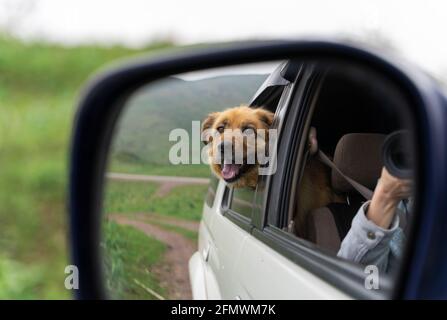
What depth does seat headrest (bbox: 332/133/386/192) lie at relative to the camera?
7.88 ft

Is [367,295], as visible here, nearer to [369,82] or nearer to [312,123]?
[369,82]

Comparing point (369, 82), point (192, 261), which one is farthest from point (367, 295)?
point (192, 261)

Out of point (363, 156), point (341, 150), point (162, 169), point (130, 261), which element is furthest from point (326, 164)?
point (130, 261)

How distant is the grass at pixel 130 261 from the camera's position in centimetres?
230

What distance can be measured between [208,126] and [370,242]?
3.67 ft

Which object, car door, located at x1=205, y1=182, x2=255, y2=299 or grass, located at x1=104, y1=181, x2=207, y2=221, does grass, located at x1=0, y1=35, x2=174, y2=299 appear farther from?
grass, located at x1=104, y1=181, x2=207, y2=221

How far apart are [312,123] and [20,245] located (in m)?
5.67

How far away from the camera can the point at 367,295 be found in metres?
1.55

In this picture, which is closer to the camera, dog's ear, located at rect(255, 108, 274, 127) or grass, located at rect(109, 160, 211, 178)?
grass, located at rect(109, 160, 211, 178)

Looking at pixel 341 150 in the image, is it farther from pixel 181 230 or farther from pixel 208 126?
pixel 181 230

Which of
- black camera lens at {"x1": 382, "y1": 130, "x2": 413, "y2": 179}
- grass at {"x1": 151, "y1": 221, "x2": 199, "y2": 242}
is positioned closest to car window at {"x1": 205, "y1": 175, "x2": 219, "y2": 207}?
grass at {"x1": 151, "y1": 221, "x2": 199, "y2": 242}

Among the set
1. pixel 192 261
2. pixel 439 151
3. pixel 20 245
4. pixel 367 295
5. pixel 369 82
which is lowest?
pixel 20 245

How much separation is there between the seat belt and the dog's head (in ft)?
0.75

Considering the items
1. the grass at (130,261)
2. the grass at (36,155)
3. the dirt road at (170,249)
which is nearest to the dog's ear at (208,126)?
the dirt road at (170,249)
